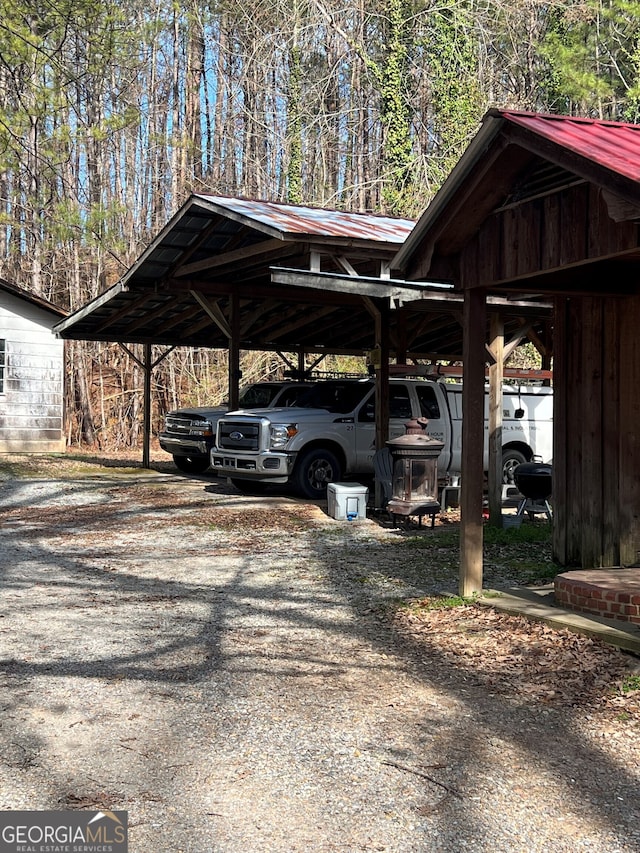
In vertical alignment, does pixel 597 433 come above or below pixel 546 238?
below

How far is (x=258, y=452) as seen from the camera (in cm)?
1517

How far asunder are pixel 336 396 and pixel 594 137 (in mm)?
9975

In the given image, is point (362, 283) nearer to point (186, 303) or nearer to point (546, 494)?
point (546, 494)

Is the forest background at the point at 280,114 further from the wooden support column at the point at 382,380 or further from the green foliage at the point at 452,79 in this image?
the wooden support column at the point at 382,380

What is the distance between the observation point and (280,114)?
3325 centimetres

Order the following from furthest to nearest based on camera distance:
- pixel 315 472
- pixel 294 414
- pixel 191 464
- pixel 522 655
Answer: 1. pixel 191 464
2. pixel 315 472
3. pixel 294 414
4. pixel 522 655

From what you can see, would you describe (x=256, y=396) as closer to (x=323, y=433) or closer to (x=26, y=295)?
(x=323, y=433)

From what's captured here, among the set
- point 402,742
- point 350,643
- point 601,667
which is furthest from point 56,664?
point 601,667

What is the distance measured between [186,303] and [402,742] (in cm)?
1517

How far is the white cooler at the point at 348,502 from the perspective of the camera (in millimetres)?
13461

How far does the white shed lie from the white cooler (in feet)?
42.4

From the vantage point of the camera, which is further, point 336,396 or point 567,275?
point 336,396

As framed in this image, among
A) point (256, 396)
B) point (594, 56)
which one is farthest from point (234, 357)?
point (594, 56)

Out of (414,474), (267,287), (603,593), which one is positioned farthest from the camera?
(267,287)
